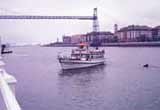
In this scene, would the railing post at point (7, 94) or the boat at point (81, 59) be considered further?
the boat at point (81, 59)

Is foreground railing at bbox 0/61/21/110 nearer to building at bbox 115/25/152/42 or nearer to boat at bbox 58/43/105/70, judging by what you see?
boat at bbox 58/43/105/70

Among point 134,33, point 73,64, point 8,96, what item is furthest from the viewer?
point 134,33

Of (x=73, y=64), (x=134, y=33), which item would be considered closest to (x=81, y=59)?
(x=73, y=64)

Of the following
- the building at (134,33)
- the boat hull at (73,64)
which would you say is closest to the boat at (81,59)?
the boat hull at (73,64)

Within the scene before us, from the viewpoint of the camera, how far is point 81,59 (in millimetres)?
47406

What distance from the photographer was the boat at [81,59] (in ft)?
147

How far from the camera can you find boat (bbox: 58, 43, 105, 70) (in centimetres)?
4469

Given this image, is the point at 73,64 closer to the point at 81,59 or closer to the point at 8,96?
the point at 81,59

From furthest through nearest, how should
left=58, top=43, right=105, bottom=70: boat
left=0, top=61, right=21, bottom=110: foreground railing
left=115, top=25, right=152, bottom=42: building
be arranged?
1. left=115, top=25, right=152, bottom=42: building
2. left=58, top=43, right=105, bottom=70: boat
3. left=0, top=61, right=21, bottom=110: foreground railing

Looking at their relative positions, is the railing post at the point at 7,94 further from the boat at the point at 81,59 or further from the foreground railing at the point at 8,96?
the boat at the point at 81,59

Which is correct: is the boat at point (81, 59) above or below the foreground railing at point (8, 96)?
below

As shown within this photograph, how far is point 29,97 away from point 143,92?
833 centimetres

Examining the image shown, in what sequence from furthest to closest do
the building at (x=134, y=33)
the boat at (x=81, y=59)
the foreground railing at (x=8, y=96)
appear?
1. the building at (x=134, y=33)
2. the boat at (x=81, y=59)
3. the foreground railing at (x=8, y=96)

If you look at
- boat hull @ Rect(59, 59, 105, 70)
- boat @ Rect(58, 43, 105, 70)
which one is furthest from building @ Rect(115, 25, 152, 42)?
boat hull @ Rect(59, 59, 105, 70)
